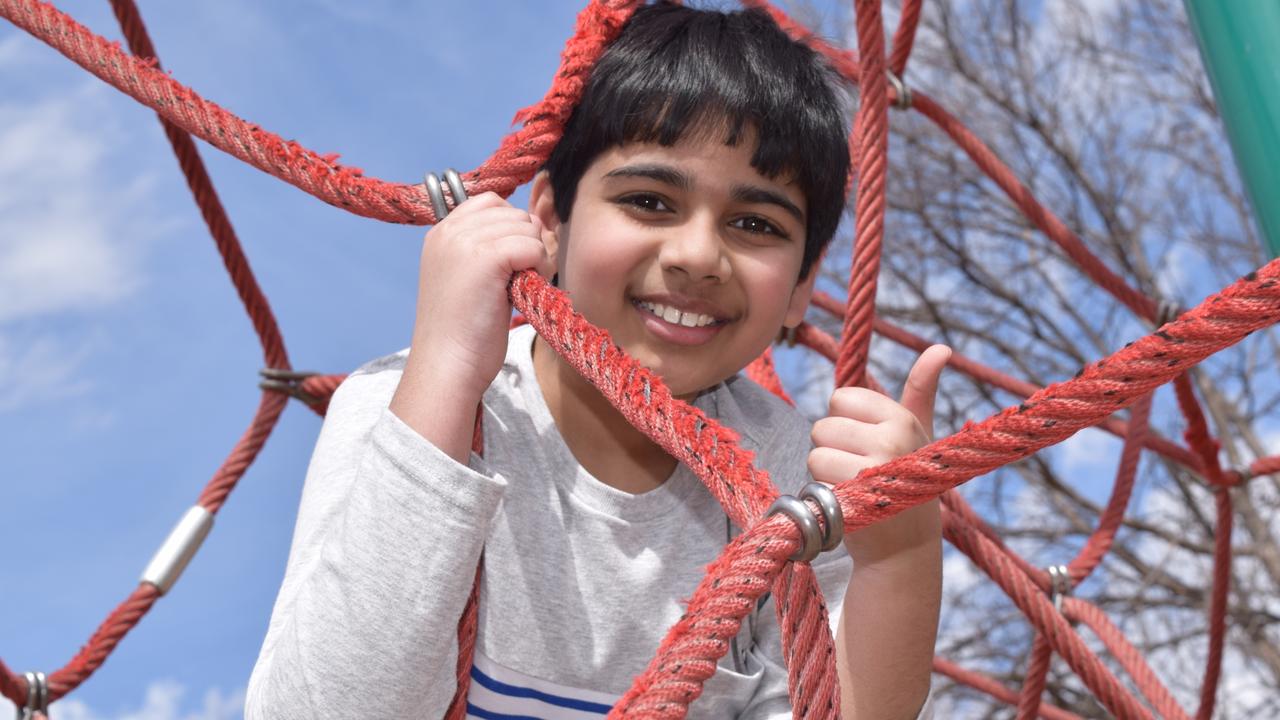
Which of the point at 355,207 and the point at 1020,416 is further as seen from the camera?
the point at 355,207

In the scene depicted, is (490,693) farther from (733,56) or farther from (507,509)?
(733,56)

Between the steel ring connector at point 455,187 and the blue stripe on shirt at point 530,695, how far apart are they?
30 cm

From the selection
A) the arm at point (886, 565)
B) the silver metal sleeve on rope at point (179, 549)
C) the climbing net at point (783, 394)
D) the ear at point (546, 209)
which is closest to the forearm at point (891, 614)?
the arm at point (886, 565)

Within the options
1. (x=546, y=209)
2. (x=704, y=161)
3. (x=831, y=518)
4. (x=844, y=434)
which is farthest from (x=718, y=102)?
(x=831, y=518)

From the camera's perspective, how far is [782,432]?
37.9 inches

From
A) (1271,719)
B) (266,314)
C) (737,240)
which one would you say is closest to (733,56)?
(737,240)

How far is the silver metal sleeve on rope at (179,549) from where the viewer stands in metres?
1.25

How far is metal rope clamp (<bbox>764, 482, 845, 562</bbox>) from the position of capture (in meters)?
0.51

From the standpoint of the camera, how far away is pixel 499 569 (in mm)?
802

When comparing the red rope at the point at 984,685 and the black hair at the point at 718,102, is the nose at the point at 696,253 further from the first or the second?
the red rope at the point at 984,685

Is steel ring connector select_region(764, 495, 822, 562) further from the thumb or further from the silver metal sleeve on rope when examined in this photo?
the silver metal sleeve on rope

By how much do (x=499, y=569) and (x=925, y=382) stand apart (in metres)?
0.31

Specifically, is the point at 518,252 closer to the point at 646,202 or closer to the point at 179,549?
the point at 646,202

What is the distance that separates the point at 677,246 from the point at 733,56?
17 cm
